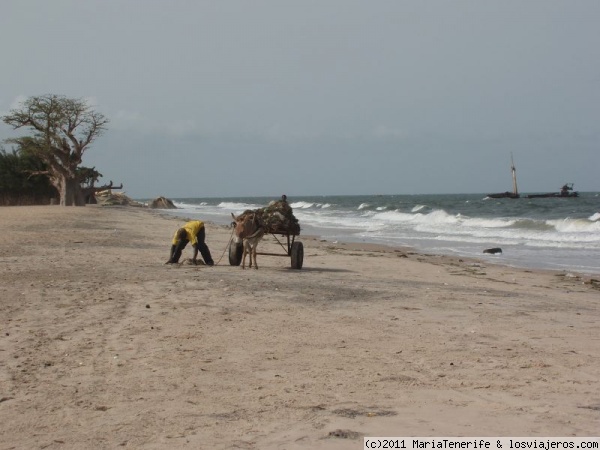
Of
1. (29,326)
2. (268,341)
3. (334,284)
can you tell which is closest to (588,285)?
(334,284)

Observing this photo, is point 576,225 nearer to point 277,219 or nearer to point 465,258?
point 465,258

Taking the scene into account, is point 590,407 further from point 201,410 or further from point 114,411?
point 114,411

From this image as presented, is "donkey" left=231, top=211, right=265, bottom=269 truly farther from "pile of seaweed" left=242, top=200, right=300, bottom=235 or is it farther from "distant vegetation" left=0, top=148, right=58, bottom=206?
"distant vegetation" left=0, top=148, right=58, bottom=206

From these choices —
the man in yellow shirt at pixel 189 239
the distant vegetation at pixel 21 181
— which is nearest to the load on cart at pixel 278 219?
the man in yellow shirt at pixel 189 239

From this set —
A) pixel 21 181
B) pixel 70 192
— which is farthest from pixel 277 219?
pixel 21 181

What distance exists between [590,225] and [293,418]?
32155mm

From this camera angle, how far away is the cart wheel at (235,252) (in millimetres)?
15560

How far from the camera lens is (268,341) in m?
7.83

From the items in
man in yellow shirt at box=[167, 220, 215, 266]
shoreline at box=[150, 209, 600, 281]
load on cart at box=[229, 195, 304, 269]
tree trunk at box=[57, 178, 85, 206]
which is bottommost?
A: shoreline at box=[150, 209, 600, 281]

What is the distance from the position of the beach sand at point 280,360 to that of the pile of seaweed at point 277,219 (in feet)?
5.69

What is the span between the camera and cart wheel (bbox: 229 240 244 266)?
15.6 meters

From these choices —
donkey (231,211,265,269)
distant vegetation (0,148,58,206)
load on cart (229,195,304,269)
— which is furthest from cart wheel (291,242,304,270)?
distant vegetation (0,148,58,206)

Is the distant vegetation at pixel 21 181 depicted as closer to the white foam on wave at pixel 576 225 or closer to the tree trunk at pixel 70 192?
the tree trunk at pixel 70 192

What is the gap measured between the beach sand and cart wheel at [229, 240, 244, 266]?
2.19 meters
